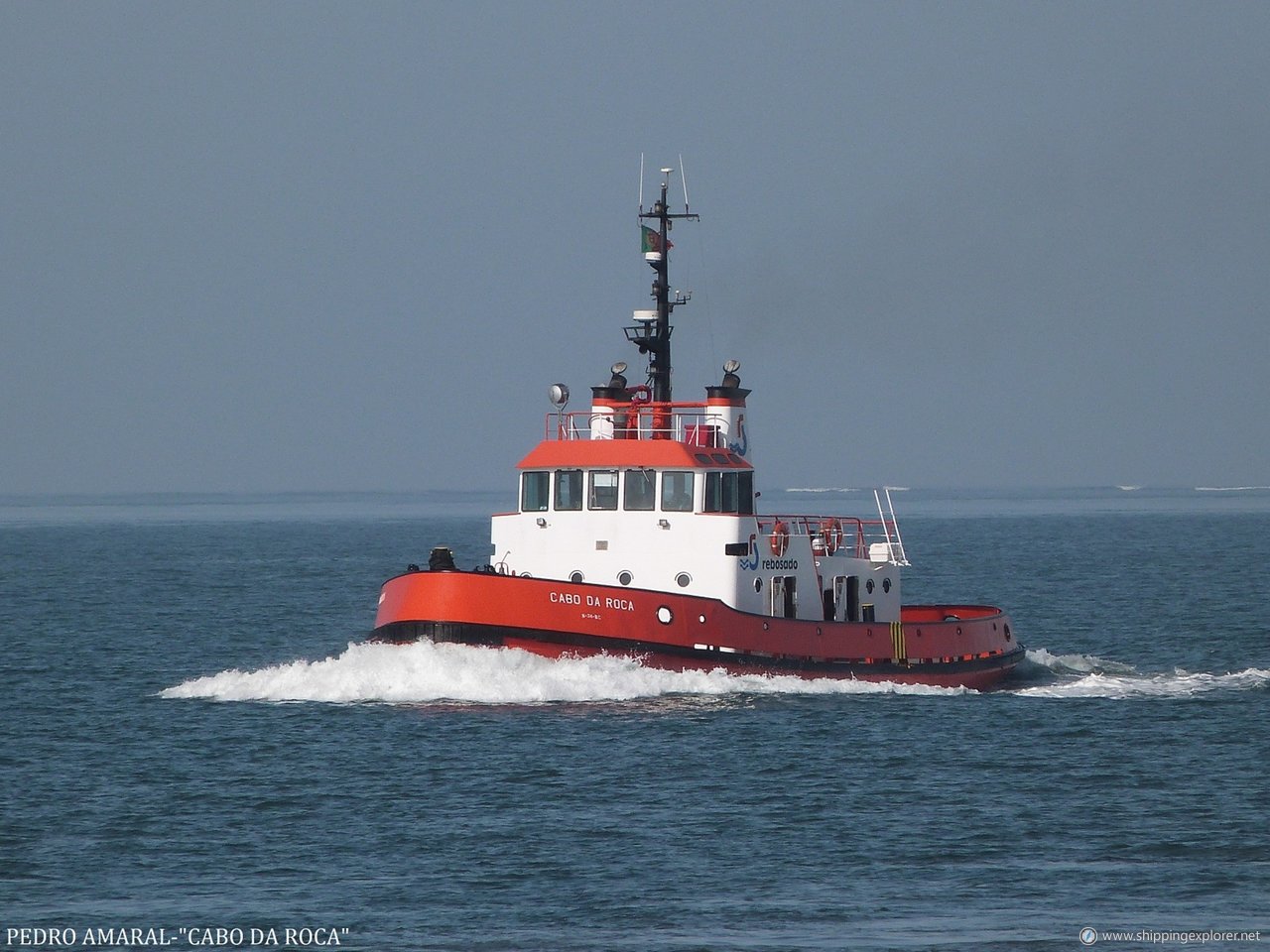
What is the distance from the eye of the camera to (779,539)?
1363 inches

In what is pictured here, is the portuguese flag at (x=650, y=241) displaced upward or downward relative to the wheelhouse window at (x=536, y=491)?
upward

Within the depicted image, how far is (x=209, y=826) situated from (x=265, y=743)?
5.63 m

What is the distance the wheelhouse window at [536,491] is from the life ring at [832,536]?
20.0 ft

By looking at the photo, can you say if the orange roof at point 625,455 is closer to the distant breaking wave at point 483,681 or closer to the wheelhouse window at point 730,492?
the wheelhouse window at point 730,492

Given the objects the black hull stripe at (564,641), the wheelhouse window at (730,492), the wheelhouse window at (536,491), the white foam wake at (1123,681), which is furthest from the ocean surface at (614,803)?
the wheelhouse window at (536,491)

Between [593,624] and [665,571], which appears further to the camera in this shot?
[665,571]

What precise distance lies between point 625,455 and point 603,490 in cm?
80

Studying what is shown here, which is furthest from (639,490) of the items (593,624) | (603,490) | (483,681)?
(483,681)

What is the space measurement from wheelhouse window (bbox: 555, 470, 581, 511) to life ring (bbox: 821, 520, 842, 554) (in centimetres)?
569

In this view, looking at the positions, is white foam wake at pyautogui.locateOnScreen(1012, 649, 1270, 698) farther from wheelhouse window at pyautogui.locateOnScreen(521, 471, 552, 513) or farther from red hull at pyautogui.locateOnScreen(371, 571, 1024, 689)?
wheelhouse window at pyautogui.locateOnScreen(521, 471, 552, 513)

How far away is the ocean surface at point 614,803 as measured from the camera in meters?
18.7

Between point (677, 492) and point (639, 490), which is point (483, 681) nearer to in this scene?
point (639, 490)

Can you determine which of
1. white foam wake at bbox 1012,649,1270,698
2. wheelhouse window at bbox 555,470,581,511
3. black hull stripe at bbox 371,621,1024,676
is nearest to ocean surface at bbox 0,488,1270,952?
white foam wake at bbox 1012,649,1270,698

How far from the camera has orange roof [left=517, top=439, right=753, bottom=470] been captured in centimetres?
3338
